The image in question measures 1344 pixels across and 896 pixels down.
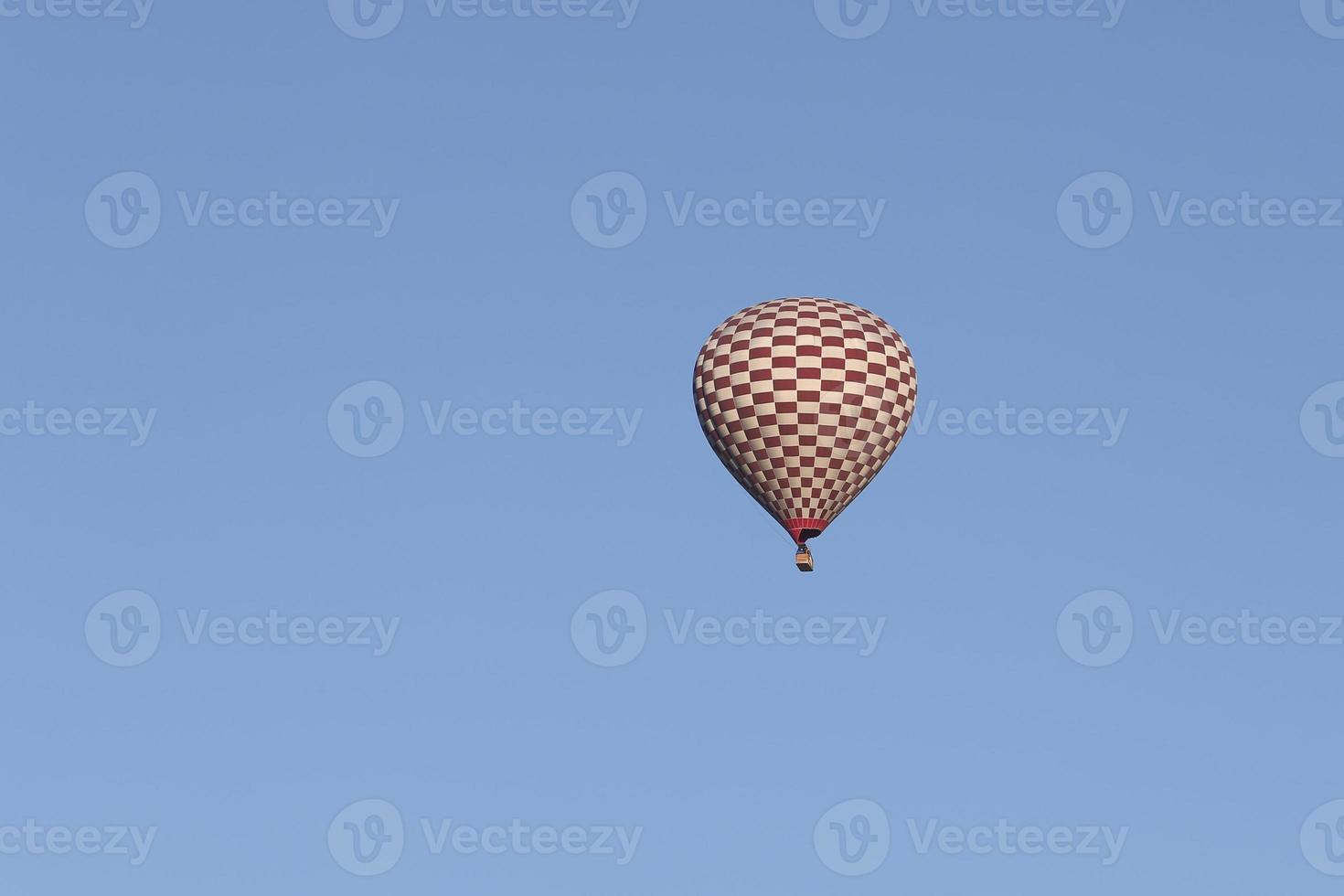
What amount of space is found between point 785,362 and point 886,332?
3.24 m

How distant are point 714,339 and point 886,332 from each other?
4.14 meters

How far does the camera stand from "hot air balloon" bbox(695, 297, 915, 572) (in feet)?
300

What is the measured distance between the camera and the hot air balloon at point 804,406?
9131cm

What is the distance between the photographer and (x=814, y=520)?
91188 mm

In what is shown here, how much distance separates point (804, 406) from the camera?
9138cm

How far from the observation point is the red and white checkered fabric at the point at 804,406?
91312 mm

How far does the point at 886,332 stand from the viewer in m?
93.7

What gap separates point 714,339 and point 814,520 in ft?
17.9

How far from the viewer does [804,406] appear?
300ft

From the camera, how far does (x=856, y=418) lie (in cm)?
9188

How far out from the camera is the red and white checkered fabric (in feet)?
300

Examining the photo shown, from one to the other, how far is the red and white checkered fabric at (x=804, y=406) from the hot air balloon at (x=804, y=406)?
2 centimetres

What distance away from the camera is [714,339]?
93.6 metres

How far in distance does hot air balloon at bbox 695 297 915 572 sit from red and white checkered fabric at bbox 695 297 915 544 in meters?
0.02
